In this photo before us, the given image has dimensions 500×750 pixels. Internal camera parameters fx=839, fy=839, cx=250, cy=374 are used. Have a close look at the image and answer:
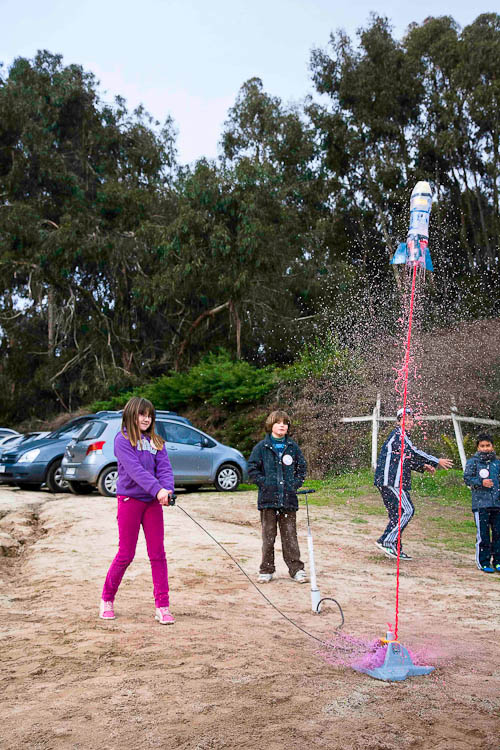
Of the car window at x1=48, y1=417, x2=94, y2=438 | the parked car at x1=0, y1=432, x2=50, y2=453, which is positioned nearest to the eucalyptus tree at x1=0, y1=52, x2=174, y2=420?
the parked car at x1=0, y1=432, x2=50, y2=453

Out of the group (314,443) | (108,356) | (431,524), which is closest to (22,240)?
(108,356)

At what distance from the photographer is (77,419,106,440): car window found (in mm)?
16078

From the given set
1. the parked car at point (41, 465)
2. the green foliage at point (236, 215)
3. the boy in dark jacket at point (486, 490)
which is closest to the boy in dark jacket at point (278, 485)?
the boy in dark jacket at point (486, 490)

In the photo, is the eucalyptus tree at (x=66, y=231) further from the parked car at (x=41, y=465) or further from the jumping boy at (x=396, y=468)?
the jumping boy at (x=396, y=468)

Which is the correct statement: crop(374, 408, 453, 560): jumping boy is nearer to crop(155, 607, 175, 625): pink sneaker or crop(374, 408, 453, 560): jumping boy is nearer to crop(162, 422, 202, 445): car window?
crop(155, 607, 175, 625): pink sneaker

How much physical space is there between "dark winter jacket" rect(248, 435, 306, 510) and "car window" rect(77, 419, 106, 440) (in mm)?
8244

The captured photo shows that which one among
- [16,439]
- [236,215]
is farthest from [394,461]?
[236,215]

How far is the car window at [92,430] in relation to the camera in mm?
16078

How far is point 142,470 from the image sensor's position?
6.29 metres

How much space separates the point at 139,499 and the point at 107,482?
Answer: 9.88 metres

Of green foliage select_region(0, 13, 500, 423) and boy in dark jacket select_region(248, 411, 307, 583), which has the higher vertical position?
green foliage select_region(0, 13, 500, 423)

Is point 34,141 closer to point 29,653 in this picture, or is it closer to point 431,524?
point 431,524

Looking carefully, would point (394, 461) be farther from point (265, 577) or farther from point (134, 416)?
point (134, 416)

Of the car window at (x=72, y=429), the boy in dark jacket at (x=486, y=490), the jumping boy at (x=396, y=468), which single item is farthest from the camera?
the car window at (x=72, y=429)
